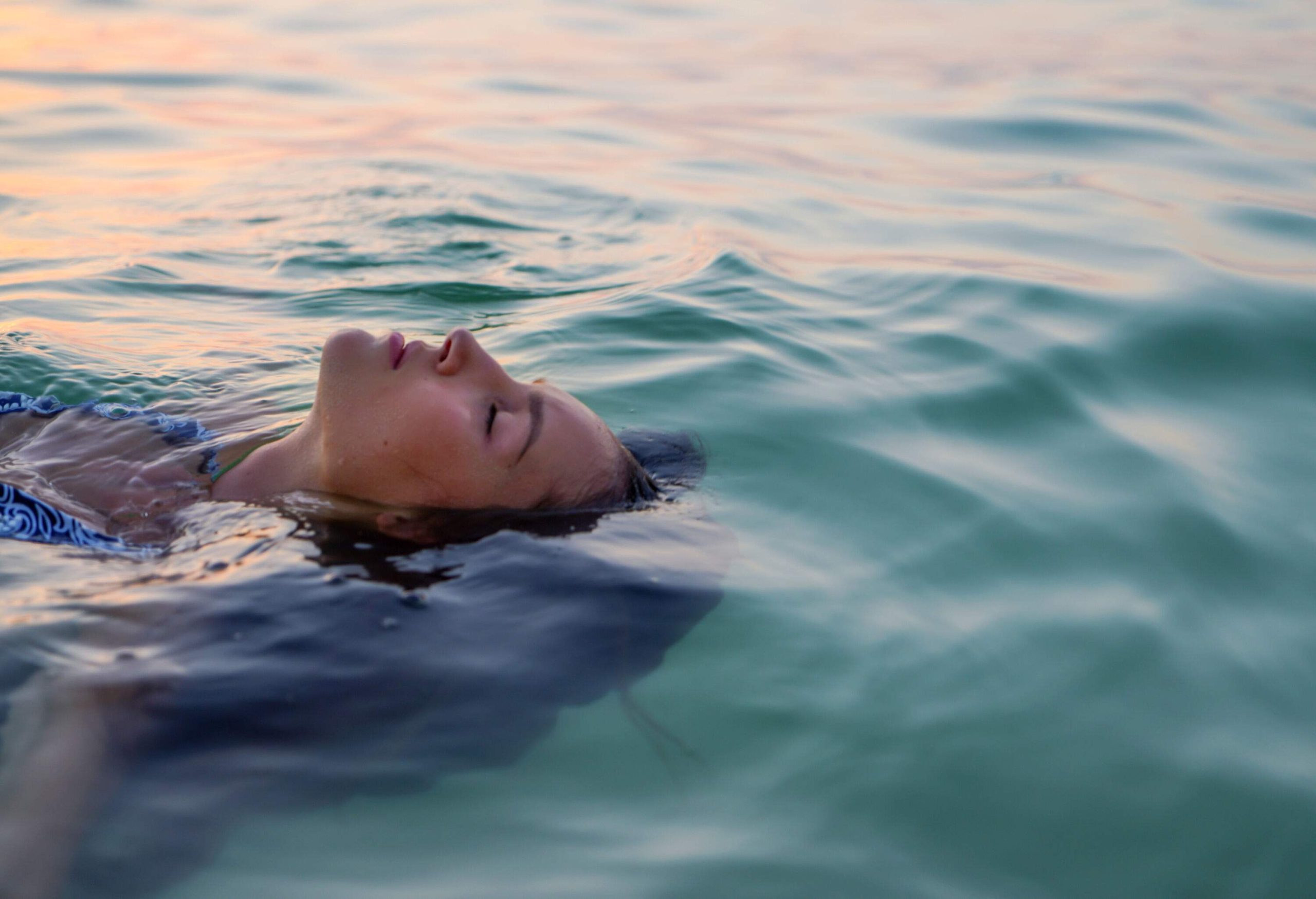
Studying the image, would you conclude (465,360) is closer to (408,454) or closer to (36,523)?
(408,454)

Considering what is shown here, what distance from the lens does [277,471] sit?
3736 mm

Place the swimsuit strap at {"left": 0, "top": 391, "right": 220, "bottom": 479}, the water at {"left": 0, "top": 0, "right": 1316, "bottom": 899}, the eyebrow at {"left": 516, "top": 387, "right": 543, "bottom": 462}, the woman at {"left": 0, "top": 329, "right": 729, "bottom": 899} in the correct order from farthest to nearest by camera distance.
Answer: the swimsuit strap at {"left": 0, "top": 391, "right": 220, "bottom": 479} → the eyebrow at {"left": 516, "top": 387, "right": 543, "bottom": 462} → the water at {"left": 0, "top": 0, "right": 1316, "bottom": 899} → the woman at {"left": 0, "top": 329, "right": 729, "bottom": 899}

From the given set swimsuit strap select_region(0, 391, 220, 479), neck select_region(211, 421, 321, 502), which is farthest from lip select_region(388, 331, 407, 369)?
swimsuit strap select_region(0, 391, 220, 479)

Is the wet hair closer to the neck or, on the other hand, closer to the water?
the water

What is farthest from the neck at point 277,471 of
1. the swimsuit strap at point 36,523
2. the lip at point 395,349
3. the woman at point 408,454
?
the swimsuit strap at point 36,523

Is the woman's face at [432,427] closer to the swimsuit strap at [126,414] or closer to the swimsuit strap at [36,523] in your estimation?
the swimsuit strap at [36,523]

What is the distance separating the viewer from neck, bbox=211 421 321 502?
3.63m

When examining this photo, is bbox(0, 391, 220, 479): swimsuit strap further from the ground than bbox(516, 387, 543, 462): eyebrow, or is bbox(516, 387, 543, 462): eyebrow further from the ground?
bbox(516, 387, 543, 462): eyebrow

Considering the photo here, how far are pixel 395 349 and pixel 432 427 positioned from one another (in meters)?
0.29

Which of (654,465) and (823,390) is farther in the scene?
(823,390)

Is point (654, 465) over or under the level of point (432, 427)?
under

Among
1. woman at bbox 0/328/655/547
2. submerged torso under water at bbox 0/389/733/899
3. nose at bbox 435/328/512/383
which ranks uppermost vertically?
nose at bbox 435/328/512/383

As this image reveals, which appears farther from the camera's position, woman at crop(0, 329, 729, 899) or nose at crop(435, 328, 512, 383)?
nose at crop(435, 328, 512, 383)

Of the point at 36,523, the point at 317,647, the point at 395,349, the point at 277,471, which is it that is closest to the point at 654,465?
the point at 395,349
